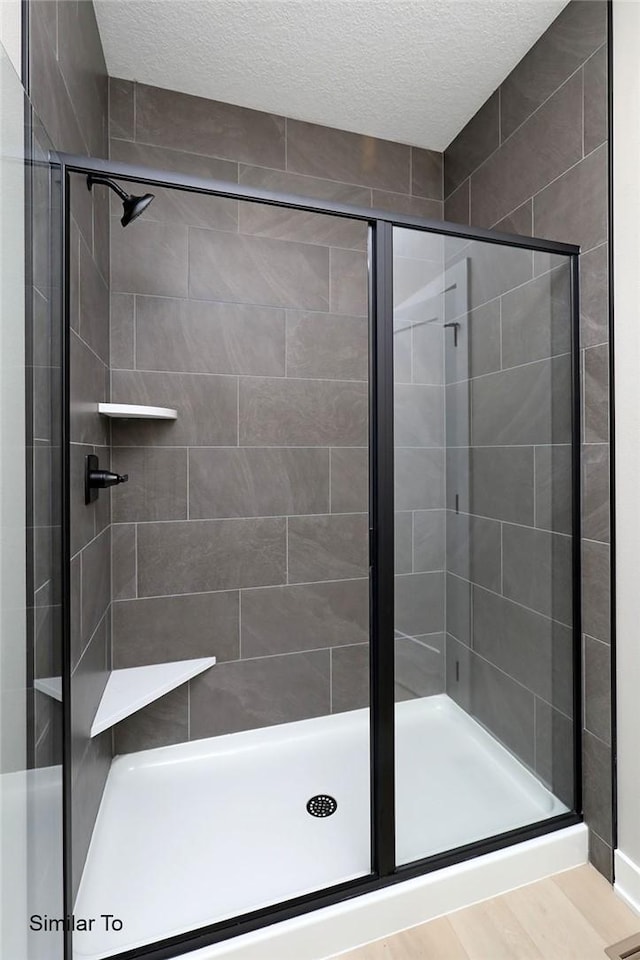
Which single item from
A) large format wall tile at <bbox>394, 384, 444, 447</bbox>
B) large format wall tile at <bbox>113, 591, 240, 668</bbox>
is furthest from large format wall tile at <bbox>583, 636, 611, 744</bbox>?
large format wall tile at <bbox>113, 591, 240, 668</bbox>

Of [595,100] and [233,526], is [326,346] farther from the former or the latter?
[595,100]

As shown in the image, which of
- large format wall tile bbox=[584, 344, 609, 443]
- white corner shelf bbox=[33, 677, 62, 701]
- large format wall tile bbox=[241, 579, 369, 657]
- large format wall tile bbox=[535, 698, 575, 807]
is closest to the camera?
white corner shelf bbox=[33, 677, 62, 701]

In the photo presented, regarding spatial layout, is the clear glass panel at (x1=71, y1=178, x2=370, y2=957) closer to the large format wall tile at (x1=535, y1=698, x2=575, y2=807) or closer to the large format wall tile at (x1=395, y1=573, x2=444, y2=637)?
the large format wall tile at (x1=535, y1=698, x2=575, y2=807)

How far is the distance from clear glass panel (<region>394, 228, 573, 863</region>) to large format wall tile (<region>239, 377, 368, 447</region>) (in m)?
0.78

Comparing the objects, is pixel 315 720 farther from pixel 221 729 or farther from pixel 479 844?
pixel 479 844

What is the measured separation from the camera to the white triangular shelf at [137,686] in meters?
1.52

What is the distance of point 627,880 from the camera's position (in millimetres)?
1266

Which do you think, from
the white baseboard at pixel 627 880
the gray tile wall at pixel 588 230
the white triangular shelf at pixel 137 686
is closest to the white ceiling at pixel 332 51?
the gray tile wall at pixel 588 230

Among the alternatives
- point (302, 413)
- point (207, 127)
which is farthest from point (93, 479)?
point (207, 127)

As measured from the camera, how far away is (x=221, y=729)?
1.95 meters

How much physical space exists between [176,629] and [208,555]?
0.31 meters

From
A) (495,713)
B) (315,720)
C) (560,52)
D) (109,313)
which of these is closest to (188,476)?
(109,313)

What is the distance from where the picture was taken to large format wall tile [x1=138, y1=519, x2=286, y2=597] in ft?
6.05

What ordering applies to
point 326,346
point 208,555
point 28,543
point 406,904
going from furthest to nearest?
point 326,346, point 208,555, point 406,904, point 28,543
